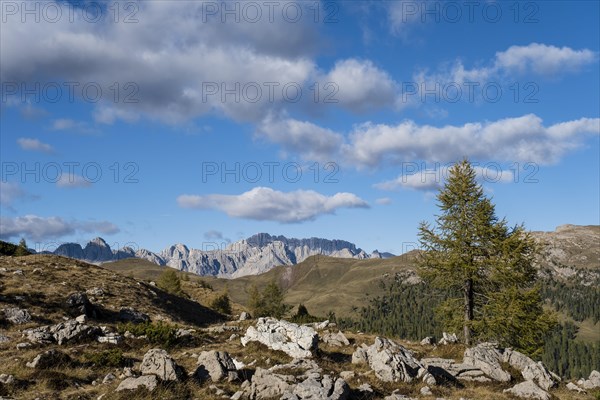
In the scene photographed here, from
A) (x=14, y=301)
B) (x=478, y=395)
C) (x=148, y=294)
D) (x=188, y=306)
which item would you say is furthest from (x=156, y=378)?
(x=188, y=306)

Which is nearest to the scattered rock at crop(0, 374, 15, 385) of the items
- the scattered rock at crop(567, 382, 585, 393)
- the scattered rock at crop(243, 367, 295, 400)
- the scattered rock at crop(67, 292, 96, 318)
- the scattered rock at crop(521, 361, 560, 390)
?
the scattered rock at crop(243, 367, 295, 400)

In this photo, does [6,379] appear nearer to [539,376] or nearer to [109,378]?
[109,378]

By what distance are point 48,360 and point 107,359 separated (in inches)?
92.4

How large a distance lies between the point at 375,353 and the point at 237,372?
23.4 feet

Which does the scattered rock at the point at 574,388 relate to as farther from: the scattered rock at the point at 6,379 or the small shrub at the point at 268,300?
the small shrub at the point at 268,300

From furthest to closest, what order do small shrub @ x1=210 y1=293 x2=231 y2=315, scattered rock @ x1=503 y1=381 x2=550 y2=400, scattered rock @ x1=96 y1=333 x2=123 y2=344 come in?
small shrub @ x1=210 y1=293 x2=231 y2=315, scattered rock @ x1=96 y1=333 x2=123 y2=344, scattered rock @ x1=503 y1=381 x2=550 y2=400

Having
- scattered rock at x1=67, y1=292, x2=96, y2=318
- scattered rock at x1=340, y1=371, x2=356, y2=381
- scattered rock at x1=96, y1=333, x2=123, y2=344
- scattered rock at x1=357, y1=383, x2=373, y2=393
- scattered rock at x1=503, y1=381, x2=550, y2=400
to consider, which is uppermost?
scattered rock at x1=67, y1=292, x2=96, y2=318

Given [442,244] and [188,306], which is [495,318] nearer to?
[442,244]

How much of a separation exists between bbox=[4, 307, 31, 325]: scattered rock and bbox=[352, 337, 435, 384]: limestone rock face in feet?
70.3

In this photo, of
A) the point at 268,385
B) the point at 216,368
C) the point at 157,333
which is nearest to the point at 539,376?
the point at 268,385

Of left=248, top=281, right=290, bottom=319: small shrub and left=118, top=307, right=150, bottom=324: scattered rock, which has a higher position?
left=118, top=307, right=150, bottom=324: scattered rock

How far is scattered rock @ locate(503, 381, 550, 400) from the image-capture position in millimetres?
18016

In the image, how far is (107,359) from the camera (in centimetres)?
1877

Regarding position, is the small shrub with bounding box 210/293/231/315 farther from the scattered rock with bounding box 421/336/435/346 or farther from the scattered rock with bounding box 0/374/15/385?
the scattered rock with bounding box 0/374/15/385
